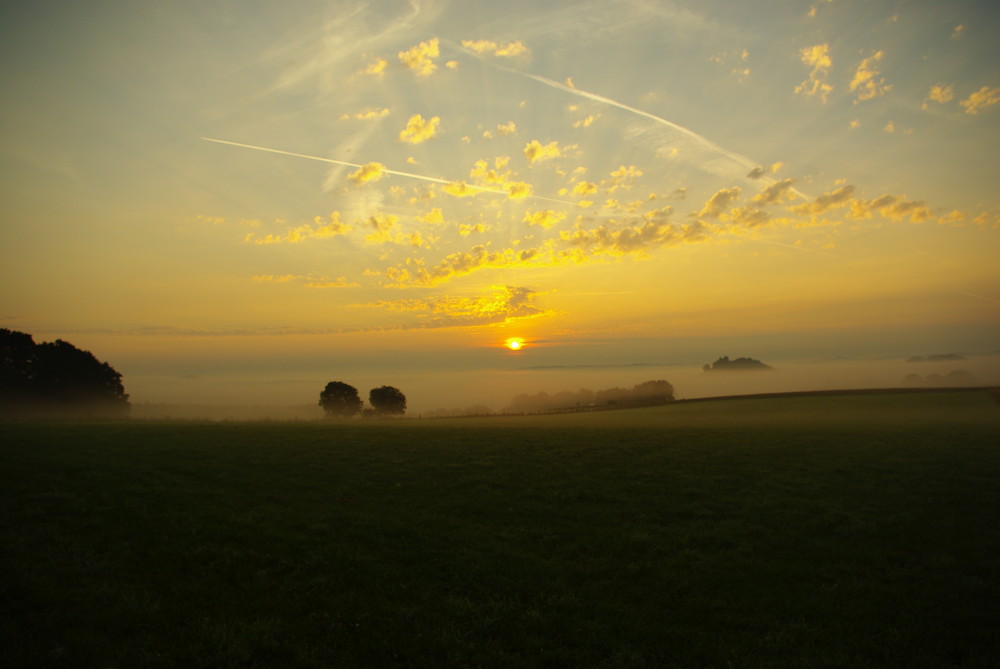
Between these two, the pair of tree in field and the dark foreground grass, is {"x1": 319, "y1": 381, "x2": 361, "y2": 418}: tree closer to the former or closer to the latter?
the pair of tree in field

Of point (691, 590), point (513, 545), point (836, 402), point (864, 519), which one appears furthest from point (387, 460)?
point (836, 402)

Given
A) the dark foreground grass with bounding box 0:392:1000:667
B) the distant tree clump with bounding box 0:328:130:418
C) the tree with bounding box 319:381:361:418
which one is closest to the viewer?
the dark foreground grass with bounding box 0:392:1000:667

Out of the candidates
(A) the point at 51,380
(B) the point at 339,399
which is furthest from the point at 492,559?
(A) the point at 51,380

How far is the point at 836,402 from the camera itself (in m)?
56.5

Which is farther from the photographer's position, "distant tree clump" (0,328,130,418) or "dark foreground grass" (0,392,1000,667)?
"distant tree clump" (0,328,130,418)

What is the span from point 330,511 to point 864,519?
1896 cm

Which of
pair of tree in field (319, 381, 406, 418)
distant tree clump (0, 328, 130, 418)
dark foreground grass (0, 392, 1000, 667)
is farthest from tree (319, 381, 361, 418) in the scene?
dark foreground grass (0, 392, 1000, 667)

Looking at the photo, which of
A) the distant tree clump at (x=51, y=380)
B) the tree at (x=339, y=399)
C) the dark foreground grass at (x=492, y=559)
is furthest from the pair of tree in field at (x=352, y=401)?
the dark foreground grass at (x=492, y=559)

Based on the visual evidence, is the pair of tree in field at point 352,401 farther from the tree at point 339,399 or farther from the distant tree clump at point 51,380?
the distant tree clump at point 51,380

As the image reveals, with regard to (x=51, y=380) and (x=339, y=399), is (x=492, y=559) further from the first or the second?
(x=51, y=380)

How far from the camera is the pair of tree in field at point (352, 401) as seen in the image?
80.8 meters

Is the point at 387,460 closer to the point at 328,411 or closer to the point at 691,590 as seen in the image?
the point at 691,590

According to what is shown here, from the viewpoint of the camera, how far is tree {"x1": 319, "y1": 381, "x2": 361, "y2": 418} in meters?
80.6

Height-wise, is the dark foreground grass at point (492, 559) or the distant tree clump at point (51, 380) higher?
the distant tree clump at point (51, 380)
